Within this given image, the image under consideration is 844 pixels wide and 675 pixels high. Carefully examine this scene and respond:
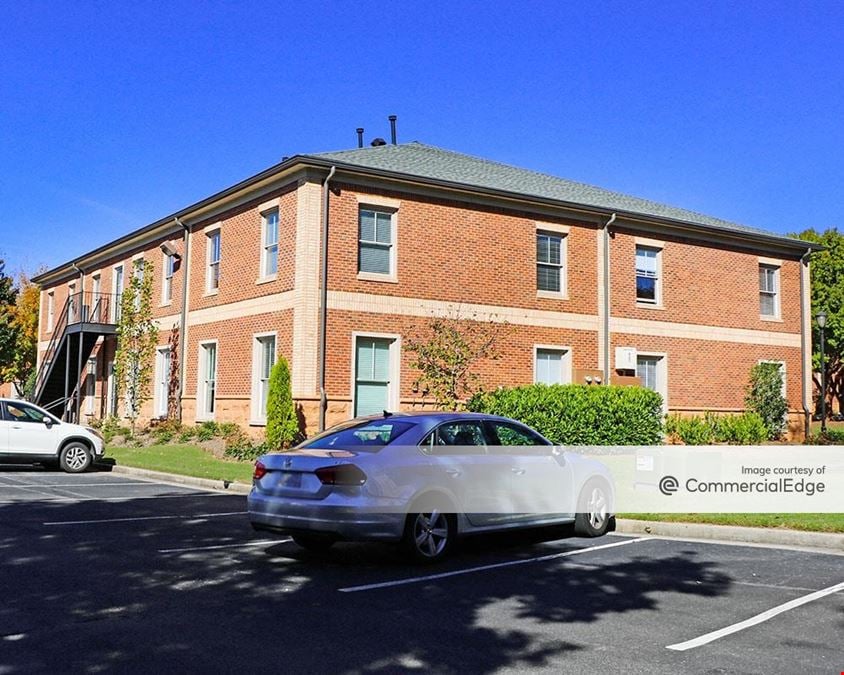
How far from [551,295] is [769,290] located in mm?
8846

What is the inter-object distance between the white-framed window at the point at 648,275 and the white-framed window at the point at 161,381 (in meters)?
14.2

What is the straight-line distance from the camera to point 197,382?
2430 cm

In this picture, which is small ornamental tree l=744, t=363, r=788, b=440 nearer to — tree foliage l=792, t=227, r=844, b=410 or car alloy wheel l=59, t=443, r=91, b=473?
car alloy wheel l=59, t=443, r=91, b=473

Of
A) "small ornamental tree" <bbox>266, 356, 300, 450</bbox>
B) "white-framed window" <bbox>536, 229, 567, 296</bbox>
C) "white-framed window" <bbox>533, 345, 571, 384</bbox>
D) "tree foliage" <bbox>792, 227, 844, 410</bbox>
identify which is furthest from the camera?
"tree foliage" <bbox>792, 227, 844, 410</bbox>

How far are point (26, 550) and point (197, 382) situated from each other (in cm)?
1578

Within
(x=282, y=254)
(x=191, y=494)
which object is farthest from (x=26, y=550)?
(x=282, y=254)

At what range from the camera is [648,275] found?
83.6 feet

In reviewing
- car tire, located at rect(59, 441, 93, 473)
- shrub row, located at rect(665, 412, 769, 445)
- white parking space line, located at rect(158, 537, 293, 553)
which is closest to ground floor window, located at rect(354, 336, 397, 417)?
car tire, located at rect(59, 441, 93, 473)

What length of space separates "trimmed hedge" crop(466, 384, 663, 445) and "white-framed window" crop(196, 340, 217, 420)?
843 cm

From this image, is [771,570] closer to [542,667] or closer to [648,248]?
[542,667]

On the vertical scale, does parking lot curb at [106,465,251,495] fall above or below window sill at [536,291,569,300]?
below

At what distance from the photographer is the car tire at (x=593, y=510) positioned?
1011cm

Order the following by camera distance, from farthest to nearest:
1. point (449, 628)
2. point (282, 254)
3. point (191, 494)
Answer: point (282, 254) < point (191, 494) < point (449, 628)

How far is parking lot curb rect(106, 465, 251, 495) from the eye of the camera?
597 inches
